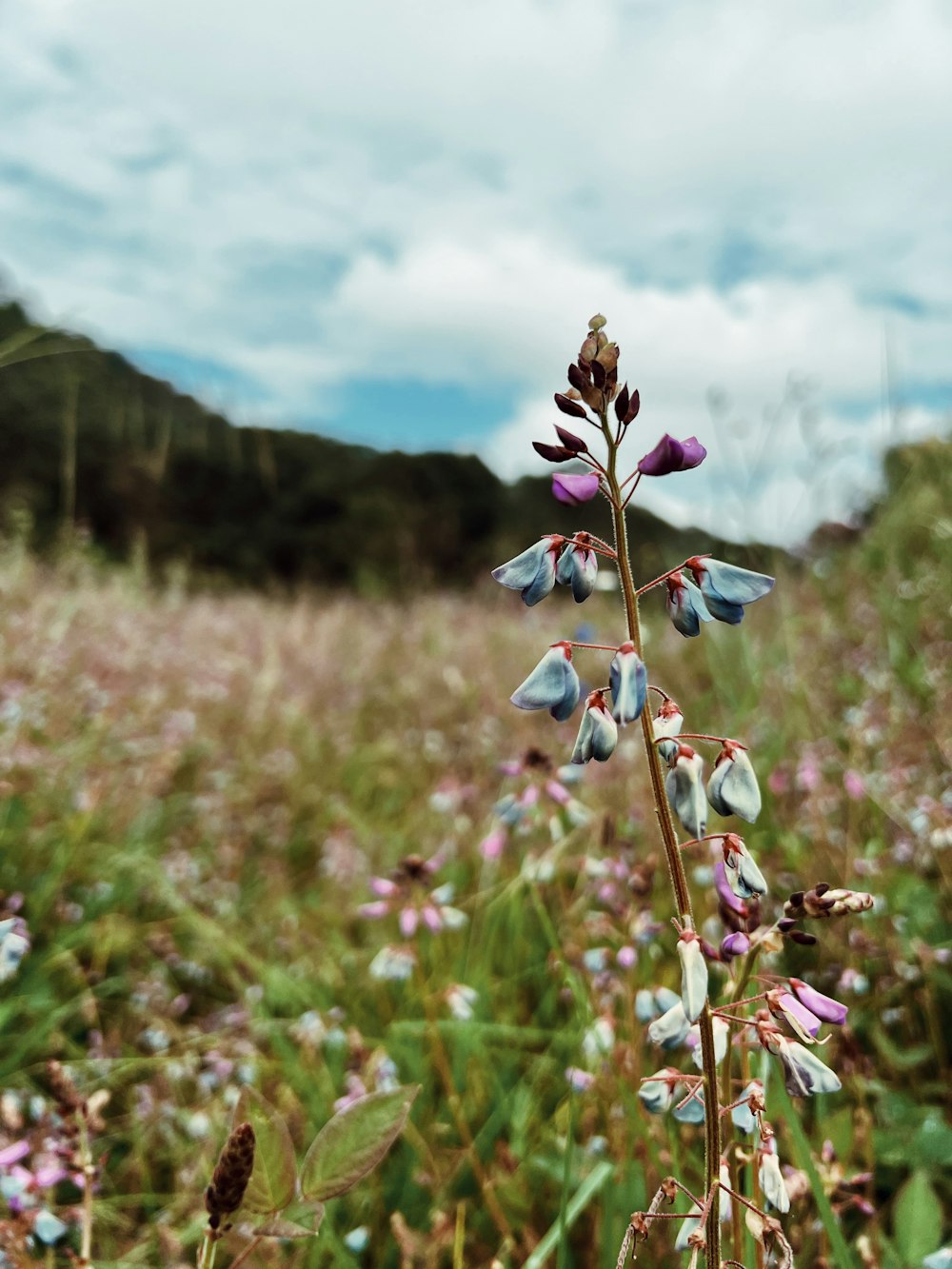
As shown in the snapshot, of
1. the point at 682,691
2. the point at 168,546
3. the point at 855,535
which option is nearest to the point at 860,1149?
the point at 682,691

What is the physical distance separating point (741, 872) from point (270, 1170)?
24.8 inches

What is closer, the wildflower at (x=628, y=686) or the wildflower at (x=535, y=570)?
the wildflower at (x=628, y=686)

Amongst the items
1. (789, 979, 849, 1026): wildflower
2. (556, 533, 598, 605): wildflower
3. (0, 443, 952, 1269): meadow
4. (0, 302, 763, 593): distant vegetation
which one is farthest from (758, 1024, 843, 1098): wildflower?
(0, 302, 763, 593): distant vegetation

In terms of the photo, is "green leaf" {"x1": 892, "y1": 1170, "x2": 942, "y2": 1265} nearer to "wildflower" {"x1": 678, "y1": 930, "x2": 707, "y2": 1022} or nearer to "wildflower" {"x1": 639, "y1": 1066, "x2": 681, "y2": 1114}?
"wildflower" {"x1": 639, "y1": 1066, "x2": 681, "y2": 1114}

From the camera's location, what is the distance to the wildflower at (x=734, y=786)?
0.81 metres

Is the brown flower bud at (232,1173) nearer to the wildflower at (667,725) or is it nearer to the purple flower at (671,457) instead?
the wildflower at (667,725)

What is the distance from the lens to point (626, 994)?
1.88 meters

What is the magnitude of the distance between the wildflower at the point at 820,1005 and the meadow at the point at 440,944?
0.97ft

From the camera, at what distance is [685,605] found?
2.79 ft

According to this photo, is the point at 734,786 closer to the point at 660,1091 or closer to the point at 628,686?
the point at 628,686

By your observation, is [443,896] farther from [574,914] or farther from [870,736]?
[870,736]

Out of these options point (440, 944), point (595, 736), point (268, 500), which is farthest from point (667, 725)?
point (268, 500)

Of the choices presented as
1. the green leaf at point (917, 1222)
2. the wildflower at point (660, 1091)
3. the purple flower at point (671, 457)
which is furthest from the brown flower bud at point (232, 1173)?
the green leaf at point (917, 1222)

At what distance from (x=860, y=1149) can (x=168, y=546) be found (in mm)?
20486
